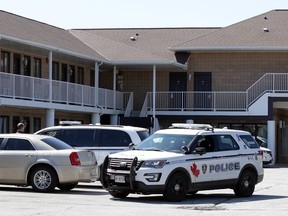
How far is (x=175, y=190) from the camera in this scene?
746 inches

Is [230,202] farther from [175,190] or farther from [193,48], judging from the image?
[193,48]

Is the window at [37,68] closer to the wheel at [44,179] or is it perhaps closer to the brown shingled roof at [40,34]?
the brown shingled roof at [40,34]

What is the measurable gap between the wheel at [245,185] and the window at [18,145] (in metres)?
5.31

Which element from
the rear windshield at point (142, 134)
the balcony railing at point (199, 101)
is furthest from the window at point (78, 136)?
the balcony railing at point (199, 101)

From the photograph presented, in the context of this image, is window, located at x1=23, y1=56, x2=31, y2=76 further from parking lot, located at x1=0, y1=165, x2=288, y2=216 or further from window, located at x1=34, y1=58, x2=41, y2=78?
parking lot, located at x1=0, y1=165, x2=288, y2=216

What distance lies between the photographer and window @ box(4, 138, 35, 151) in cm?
2105

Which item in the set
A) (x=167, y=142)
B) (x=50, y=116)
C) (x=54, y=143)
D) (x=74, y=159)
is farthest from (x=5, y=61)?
(x=167, y=142)

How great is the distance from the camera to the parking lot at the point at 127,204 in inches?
646

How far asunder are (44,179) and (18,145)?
1242mm

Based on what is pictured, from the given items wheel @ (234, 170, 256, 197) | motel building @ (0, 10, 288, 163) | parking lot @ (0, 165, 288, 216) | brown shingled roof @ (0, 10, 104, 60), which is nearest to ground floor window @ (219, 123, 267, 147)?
motel building @ (0, 10, 288, 163)

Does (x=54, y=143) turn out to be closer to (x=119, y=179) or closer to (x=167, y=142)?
(x=119, y=179)

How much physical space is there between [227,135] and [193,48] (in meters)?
22.6

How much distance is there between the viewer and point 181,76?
1781 inches

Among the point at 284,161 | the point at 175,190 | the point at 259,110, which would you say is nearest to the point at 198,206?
the point at 175,190
